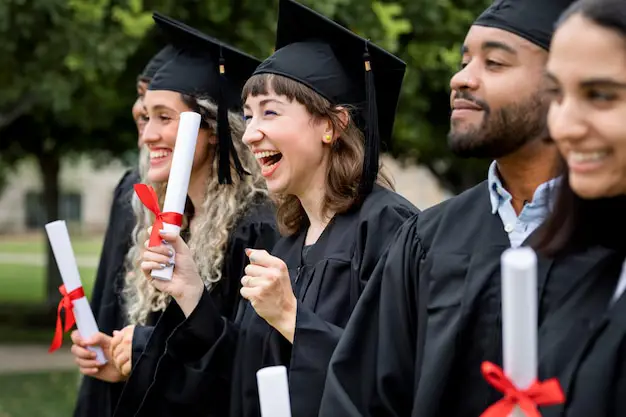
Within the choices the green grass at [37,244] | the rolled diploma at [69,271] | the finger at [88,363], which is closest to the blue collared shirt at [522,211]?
the rolled diploma at [69,271]

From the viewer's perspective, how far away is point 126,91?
1224 centimetres

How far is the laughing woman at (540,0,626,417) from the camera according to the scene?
6.42ft

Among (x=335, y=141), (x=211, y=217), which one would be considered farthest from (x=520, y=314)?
(x=211, y=217)

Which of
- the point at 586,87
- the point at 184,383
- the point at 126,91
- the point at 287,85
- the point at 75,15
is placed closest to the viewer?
the point at 586,87

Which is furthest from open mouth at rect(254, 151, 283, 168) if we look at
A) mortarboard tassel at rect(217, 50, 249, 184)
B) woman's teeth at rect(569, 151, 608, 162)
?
woman's teeth at rect(569, 151, 608, 162)

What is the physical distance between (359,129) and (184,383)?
3.74ft

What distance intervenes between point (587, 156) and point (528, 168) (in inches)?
23.7

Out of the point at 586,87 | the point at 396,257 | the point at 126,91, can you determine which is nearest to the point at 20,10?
the point at 126,91

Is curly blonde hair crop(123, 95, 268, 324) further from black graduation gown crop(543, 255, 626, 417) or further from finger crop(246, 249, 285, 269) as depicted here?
black graduation gown crop(543, 255, 626, 417)

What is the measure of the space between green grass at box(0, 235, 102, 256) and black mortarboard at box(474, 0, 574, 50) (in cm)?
3792

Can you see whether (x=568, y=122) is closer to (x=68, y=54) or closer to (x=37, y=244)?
(x=68, y=54)

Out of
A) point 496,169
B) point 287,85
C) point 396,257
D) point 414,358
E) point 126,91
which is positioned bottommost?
point 414,358

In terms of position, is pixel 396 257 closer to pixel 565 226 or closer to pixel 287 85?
pixel 565 226

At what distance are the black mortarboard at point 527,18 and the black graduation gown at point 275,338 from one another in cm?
102
